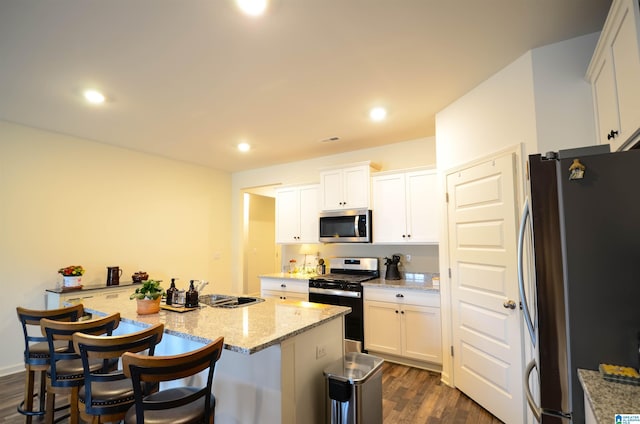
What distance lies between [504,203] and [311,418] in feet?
6.72

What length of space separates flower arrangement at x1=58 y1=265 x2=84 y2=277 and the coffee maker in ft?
12.2

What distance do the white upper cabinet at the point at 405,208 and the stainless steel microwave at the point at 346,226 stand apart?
0.43 ft

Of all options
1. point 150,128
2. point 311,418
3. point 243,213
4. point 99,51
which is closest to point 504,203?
point 311,418

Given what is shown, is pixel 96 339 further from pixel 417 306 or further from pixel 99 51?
pixel 417 306

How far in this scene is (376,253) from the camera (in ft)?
14.4

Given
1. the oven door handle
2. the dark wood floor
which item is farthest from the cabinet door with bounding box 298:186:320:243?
the dark wood floor

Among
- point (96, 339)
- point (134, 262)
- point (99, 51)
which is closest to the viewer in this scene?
point (96, 339)

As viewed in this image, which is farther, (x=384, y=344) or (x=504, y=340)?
(x=384, y=344)

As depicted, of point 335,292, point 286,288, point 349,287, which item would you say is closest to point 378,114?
point 349,287

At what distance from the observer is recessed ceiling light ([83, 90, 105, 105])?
272 cm

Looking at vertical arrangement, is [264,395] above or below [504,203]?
below

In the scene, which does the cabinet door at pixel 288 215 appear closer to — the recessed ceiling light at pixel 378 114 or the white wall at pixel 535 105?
the recessed ceiling light at pixel 378 114

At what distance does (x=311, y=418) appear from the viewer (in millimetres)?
1897

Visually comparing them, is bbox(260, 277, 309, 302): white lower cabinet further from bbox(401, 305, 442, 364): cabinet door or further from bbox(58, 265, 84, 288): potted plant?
bbox(58, 265, 84, 288): potted plant
